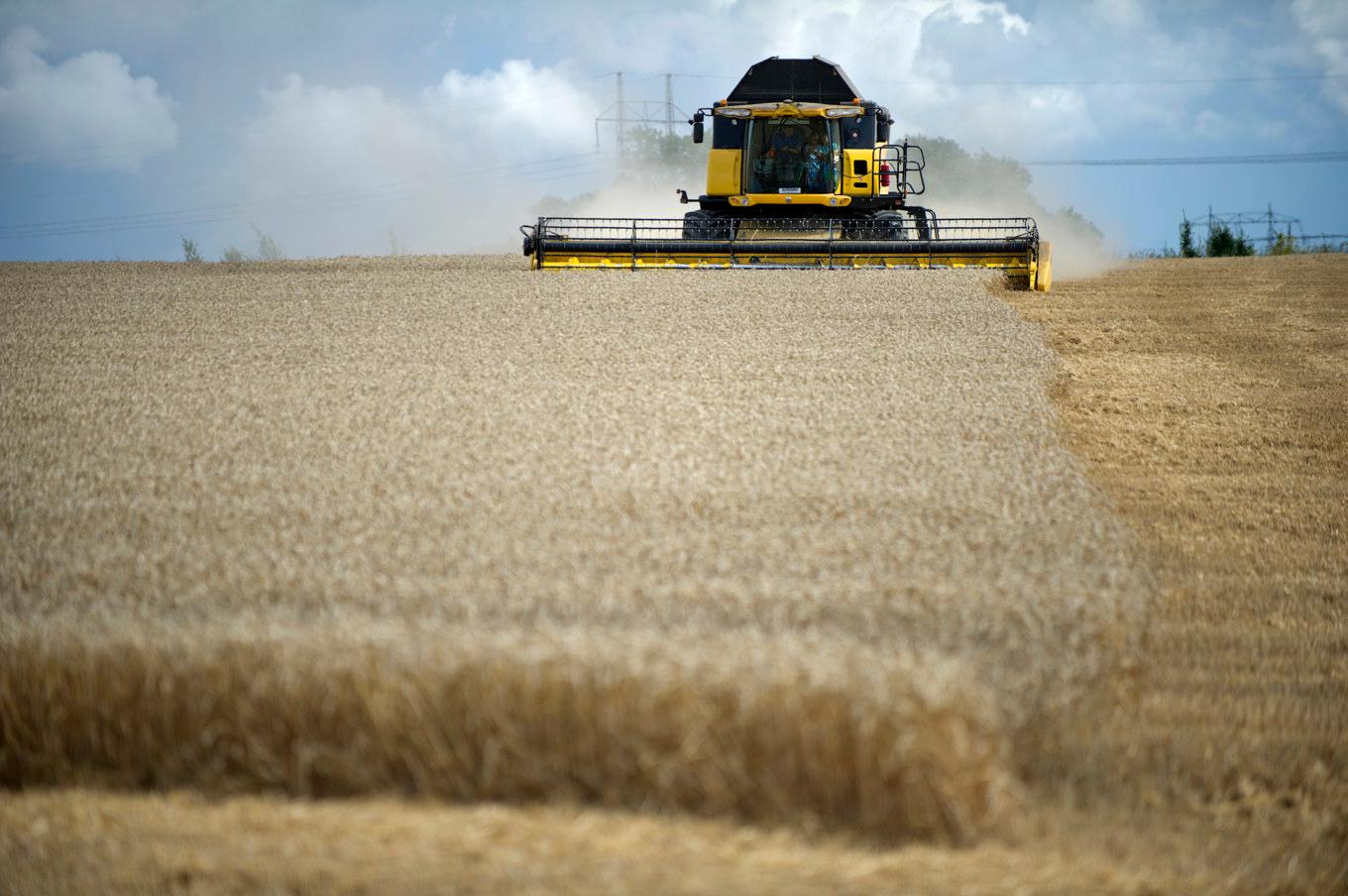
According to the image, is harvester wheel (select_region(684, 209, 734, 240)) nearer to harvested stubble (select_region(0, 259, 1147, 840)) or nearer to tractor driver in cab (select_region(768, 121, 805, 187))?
tractor driver in cab (select_region(768, 121, 805, 187))

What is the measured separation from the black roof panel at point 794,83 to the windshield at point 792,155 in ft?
3.39

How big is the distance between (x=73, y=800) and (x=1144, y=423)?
23.6 feet

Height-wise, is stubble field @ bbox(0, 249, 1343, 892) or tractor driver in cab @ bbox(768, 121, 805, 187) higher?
tractor driver in cab @ bbox(768, 121, 805, 187)

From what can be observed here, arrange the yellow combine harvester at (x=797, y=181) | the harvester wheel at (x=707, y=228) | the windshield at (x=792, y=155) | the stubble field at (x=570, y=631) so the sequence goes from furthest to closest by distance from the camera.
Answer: the windshield at (x=792, y=155) < the harvester wheel at (x=707, y=228) < the yellow combine harvester at (x=797, y=181) < the stubble field at (x=570, y=631)

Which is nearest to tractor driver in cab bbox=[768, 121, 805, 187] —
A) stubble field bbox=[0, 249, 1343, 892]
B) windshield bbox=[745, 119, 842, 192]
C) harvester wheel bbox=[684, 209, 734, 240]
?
windshield bbox=[745, 119, 842, 192]

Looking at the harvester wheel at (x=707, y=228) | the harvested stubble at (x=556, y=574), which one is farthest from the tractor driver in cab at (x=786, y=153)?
the harvested stubble at (x=556, y=574)

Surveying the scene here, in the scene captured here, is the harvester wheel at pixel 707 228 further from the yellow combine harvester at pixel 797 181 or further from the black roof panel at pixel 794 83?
the black roof panel at pixel 794 83

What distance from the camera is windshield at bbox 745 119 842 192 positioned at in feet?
52.6

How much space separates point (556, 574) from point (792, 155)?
41.8 feet

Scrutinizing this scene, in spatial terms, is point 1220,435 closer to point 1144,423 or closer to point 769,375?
point 1144,423

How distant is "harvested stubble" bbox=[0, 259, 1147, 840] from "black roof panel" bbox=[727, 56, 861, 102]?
867 centimetres

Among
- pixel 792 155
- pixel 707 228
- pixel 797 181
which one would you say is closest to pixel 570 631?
pixel 707 228

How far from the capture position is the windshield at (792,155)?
16047 mm

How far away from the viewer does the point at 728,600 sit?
4113 millimetres
